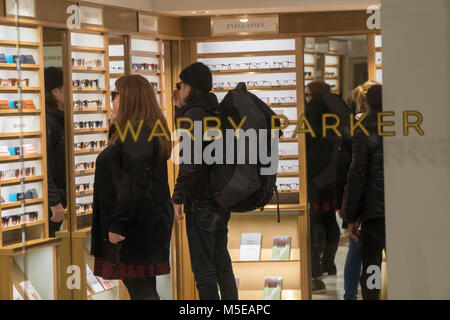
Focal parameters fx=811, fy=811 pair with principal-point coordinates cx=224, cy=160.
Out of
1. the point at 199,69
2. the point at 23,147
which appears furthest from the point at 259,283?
the point at 23,147

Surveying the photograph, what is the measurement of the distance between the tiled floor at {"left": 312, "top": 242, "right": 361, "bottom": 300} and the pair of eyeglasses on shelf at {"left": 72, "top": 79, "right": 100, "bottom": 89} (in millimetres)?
1845

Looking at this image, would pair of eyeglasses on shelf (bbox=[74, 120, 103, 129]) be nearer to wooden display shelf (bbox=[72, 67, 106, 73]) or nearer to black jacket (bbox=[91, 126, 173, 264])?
black jacket (bbox=[91, 126, 173, 264])

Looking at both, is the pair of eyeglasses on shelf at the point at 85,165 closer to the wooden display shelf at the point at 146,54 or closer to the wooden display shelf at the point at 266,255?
the wooden display shelf at the point at 146,54

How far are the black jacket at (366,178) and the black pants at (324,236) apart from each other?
0.11 metres

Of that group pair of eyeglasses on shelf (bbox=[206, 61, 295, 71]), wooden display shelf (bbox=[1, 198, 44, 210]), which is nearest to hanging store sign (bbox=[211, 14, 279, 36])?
pair of eyeglasses on shelf (bbox=[206, 61, 295, 71])

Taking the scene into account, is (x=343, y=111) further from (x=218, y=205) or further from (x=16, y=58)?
(x=16, y=58)

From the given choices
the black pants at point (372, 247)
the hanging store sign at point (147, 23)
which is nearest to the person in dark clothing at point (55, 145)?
the hanging store sign at point (147, 23)

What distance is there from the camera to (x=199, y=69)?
502 centimetres

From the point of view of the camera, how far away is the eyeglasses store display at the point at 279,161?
195 inches

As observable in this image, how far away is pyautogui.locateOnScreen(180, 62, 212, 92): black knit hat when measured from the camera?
4988 millimetres

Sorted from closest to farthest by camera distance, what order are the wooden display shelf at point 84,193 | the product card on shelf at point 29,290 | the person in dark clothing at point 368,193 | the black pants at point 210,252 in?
the person in dark clothing at point 368,193, the black pants at point 210,252, the wooden display shelf at point 84,193, the product card on shelf at point 29,290

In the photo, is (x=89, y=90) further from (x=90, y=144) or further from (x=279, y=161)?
(x=279, y=161)

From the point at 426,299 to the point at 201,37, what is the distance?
213 cm

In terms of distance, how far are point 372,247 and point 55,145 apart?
2.11 metres
